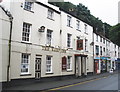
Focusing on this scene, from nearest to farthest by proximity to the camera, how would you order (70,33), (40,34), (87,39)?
(40,34)
(70,33)
(87,39)

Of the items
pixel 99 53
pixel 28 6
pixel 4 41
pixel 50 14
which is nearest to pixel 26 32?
pixel 28 6

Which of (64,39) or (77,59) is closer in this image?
(64,39)

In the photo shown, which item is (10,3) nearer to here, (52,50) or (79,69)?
(52,50)

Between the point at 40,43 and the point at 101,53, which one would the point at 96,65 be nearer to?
the point at 101,53

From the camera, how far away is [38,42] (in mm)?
15438

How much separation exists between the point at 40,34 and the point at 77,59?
8.59 m

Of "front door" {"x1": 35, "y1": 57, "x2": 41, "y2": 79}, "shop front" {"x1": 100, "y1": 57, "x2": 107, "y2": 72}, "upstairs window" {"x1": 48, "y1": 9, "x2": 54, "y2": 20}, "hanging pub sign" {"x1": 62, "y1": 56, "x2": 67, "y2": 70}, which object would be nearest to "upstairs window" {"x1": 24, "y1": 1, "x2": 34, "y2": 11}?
"upstairs window" {"x1": 48, "y1": 9, "x2": 54, "y2": 20}

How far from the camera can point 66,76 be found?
1966 cm

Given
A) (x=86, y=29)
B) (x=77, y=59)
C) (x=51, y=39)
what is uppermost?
(x=86, y=29)

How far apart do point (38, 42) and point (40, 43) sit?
1.03 feet

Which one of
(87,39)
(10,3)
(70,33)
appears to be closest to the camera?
(10,3)

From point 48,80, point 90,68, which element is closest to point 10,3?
point 48,80

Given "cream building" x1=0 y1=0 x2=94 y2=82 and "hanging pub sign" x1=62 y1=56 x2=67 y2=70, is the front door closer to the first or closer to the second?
"cream building" x1=0 y1=0 x2=94 y2=82

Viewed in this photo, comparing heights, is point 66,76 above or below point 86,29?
below
